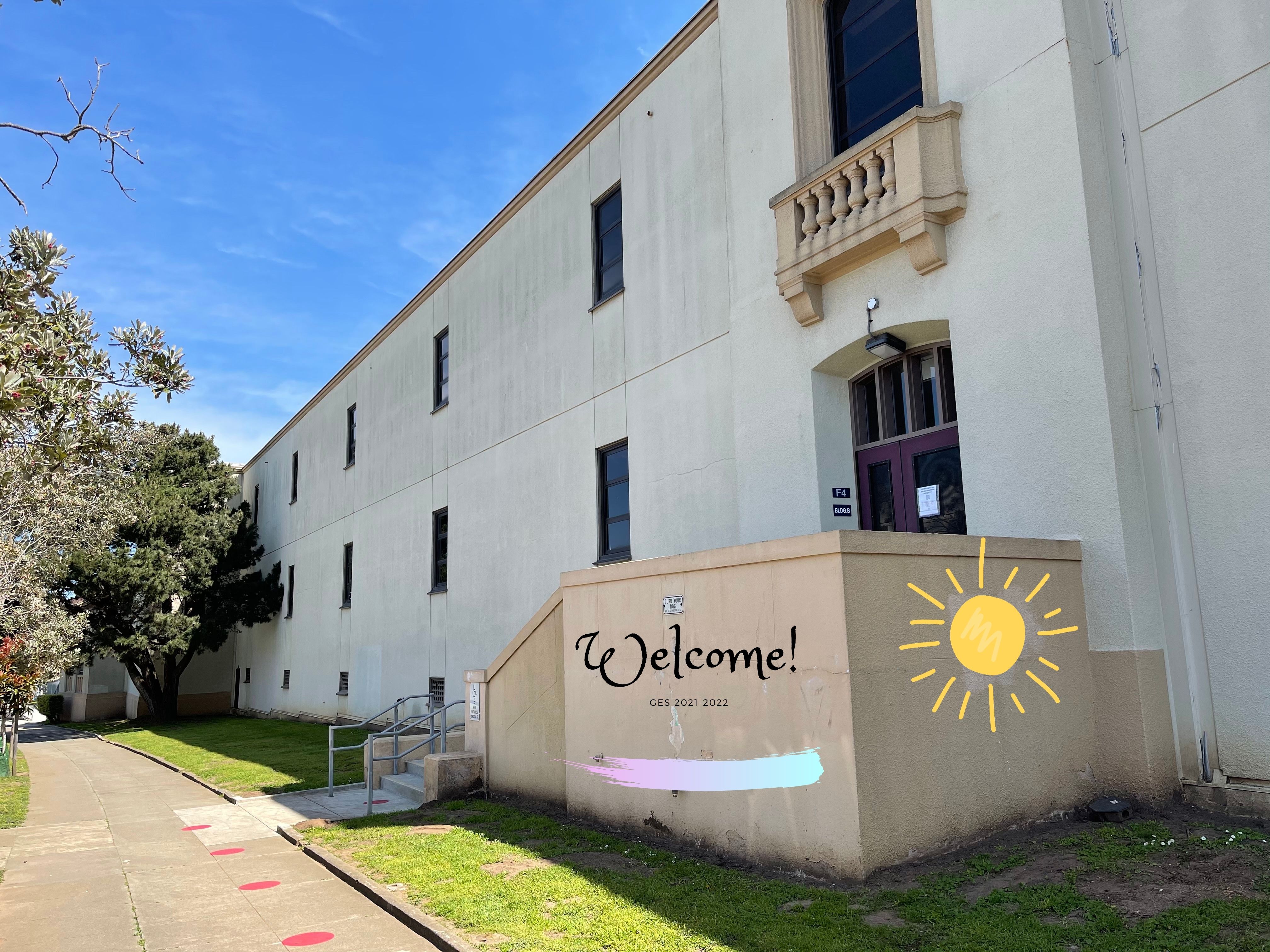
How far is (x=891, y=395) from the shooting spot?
31.2ft

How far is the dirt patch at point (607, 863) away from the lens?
6824mm

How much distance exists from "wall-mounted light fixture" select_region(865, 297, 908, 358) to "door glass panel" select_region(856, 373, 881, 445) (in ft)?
1.96

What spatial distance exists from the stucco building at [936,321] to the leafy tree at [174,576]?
646 inches

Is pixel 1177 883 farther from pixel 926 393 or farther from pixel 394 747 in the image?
pixel 394 747

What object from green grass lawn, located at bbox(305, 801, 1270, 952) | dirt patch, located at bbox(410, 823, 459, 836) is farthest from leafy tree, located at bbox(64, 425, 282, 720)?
green grass lawn, located at bbox(305, 801, 1270, 952)

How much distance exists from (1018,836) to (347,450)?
2185 cm

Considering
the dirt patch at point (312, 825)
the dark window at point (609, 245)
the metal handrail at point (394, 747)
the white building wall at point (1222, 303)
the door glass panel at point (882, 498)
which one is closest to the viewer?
the white building wall at point (1222, 303)

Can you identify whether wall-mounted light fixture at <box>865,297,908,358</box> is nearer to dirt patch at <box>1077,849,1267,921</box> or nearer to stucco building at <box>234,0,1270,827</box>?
stucco building at <box>234,0,1270,827</box>

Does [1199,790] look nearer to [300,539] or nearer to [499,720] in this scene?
[499,720]

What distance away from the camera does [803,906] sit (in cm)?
562

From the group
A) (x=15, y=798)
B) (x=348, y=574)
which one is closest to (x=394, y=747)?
(x=15, y=798)

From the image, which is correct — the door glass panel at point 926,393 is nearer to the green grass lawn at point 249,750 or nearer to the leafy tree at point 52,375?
the leafy tree at point 52,375

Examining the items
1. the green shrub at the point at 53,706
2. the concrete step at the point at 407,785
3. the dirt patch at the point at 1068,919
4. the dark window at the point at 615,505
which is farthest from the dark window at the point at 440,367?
the green shrub at the point at 53,706

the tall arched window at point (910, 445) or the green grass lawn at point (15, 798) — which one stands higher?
the tall arched window at point (910, 445)
